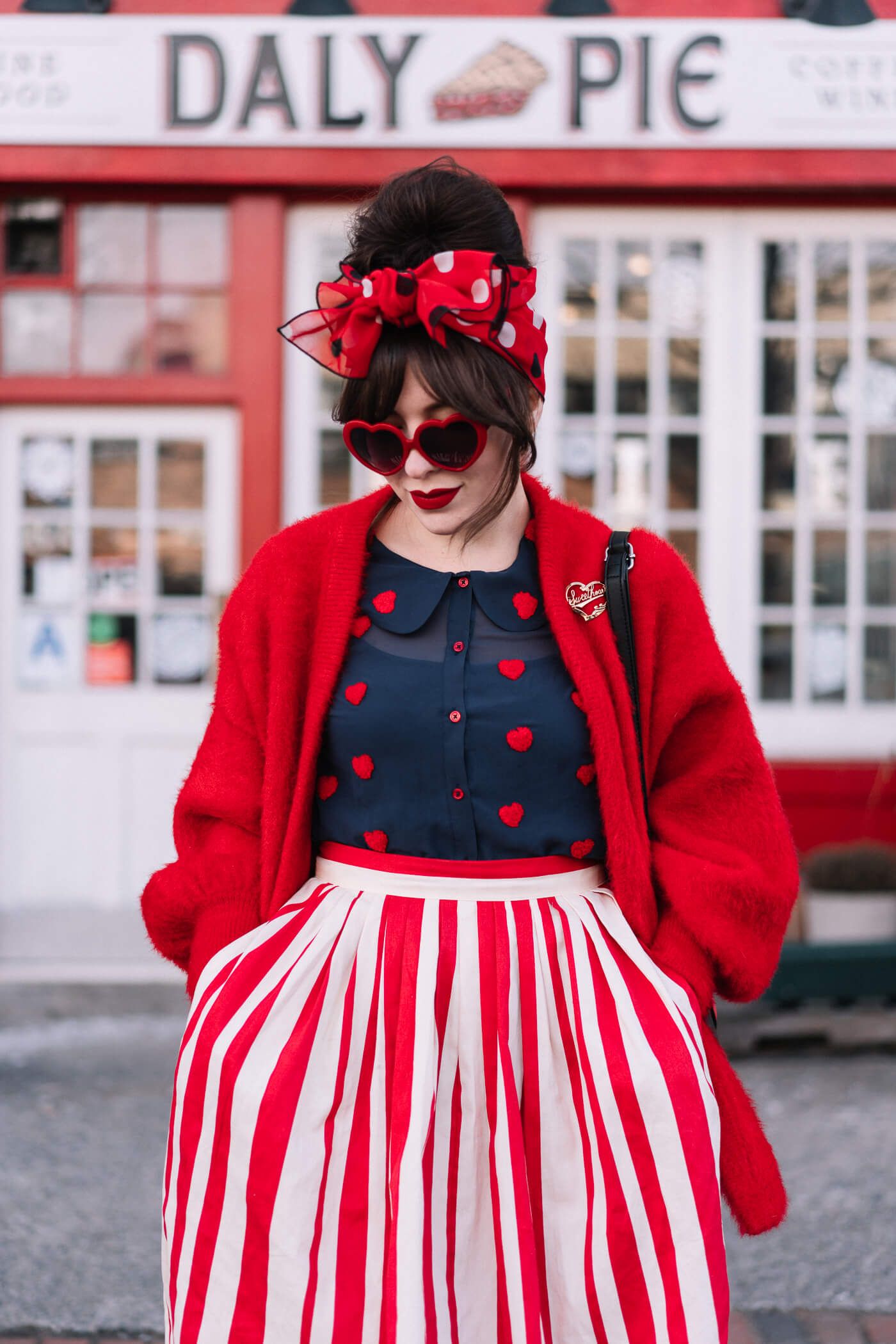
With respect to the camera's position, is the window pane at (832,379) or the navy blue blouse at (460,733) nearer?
the navy blue blouse at (460,733)

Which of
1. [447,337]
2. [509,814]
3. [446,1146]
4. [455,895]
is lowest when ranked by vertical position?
[446,1146]

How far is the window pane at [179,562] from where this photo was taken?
18.0ft

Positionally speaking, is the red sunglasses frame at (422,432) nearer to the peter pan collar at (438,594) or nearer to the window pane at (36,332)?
the peter pan collar at (438,594)

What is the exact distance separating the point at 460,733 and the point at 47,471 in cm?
418

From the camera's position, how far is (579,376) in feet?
17.7

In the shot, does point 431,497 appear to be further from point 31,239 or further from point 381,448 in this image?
point 31,239

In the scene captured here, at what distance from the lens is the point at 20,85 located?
5.02 meters

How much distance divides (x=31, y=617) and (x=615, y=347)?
2.54m

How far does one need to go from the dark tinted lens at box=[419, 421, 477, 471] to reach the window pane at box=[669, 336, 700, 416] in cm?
386

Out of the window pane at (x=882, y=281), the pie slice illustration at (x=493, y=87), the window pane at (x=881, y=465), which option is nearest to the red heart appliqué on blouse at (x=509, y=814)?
the pie slice illustration at (x=493, y=87)

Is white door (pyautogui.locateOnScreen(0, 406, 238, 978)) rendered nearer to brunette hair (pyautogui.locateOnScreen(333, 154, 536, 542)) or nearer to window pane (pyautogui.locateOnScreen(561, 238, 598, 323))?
window pane (pyautogui.locateOnScreen(561, 238, 598, 323))

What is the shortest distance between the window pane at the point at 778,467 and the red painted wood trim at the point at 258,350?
188 centimetres

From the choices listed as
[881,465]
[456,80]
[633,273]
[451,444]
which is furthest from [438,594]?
[881,465]

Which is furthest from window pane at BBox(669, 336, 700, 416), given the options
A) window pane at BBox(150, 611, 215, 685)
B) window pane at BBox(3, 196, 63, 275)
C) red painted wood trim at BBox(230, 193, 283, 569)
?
window pane at BBox(3, 196, 63, 275)
